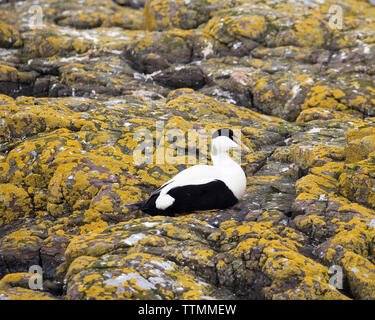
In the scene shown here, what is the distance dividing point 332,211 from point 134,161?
134 inches

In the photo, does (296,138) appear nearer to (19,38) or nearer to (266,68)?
(266,68)

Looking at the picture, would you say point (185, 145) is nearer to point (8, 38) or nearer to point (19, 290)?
point (19, 290)

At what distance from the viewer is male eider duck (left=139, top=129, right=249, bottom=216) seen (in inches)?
254

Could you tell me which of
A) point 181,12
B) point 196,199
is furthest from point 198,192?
point 181,12

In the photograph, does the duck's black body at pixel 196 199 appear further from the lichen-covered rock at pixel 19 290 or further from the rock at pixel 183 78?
the rock at pixel 183 78

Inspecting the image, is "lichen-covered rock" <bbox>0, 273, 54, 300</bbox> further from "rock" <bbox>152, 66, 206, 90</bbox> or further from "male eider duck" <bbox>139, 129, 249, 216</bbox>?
"rock" <bbox>152, 66, 206, 90</bbox>

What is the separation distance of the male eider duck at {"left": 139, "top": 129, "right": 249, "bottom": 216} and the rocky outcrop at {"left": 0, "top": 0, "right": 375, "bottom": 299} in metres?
0.17

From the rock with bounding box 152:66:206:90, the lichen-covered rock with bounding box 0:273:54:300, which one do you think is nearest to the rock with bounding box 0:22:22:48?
the rock with bounding box 152:66:206:90

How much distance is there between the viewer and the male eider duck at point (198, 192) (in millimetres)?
6441

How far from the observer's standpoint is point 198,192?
21.2ft

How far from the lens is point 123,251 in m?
5.14

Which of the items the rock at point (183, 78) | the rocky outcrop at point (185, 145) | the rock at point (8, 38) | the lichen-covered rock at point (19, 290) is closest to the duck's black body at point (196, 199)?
the rocky outcrop at point (185, 145)
